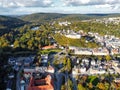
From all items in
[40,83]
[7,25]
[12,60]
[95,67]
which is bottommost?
[7,25]

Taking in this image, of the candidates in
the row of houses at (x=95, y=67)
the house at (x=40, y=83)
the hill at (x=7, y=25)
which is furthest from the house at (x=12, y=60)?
the hill at (x=7, y=25)

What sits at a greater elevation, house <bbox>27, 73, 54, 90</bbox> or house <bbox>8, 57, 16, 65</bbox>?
house <bbox>27, 73, 54, 90</bbox>

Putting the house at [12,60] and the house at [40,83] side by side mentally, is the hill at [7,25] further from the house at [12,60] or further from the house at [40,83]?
the house at [40,83]

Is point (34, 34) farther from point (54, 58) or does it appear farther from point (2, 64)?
point (2, 64)

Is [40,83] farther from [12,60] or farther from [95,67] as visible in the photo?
[12,60]

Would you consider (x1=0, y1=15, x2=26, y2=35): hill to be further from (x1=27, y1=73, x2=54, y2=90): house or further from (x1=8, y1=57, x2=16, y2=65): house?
(x1=27, y1=73, x2=54, y2=90): house

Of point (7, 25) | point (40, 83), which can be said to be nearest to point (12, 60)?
point (40, 83)

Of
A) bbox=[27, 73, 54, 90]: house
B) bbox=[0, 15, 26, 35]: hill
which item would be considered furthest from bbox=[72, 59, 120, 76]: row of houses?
bbox=[0, 15, 26, 35]: hill

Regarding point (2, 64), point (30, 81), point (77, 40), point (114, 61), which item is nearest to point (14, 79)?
point (30, 81)
